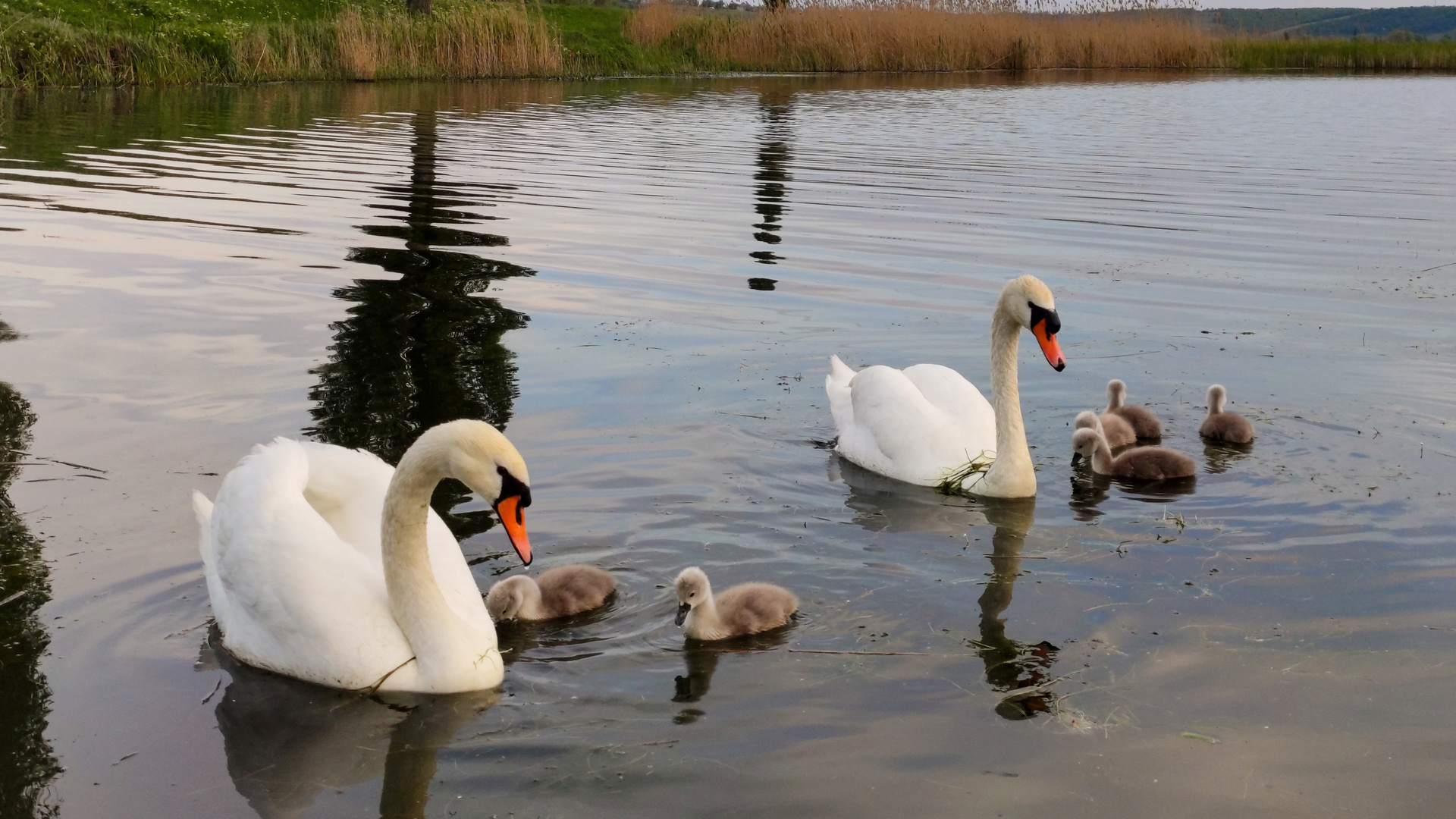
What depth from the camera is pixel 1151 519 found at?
20.4ft

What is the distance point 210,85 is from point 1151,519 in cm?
2828

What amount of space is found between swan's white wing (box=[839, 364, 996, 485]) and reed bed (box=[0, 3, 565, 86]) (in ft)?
85.0

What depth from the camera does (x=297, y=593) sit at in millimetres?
4410

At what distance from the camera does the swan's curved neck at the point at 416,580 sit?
436 centimetres

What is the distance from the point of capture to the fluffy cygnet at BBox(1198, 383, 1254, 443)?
23.2 feet

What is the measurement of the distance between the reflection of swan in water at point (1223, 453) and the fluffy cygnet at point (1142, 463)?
13 centimetres

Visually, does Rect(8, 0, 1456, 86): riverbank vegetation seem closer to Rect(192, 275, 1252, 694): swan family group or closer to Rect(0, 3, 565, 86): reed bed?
Rect(0, 3, 565, 86): reed bed

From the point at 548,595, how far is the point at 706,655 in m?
0.62

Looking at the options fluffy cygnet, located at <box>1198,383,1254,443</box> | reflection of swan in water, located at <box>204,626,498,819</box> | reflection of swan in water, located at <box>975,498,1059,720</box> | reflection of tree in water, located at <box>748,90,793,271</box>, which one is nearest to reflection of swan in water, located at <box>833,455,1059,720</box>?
reflection of swan in water, located at <box>975,498,1059,720</box>

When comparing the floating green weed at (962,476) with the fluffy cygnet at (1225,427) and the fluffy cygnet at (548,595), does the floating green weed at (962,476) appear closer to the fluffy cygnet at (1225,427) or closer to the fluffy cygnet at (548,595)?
the fluffy cygnet at (1225,427)

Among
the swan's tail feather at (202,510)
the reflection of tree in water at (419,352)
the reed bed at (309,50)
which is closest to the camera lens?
the swan's tail feather at (202,510)

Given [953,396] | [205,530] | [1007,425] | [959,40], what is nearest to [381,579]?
[205,530]

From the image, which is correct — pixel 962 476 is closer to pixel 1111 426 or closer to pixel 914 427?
pixel 914 427

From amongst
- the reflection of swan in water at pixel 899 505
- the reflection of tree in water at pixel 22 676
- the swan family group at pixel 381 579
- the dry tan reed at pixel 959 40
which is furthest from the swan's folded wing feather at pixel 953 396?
the dry tan reed at pixel 959 40
